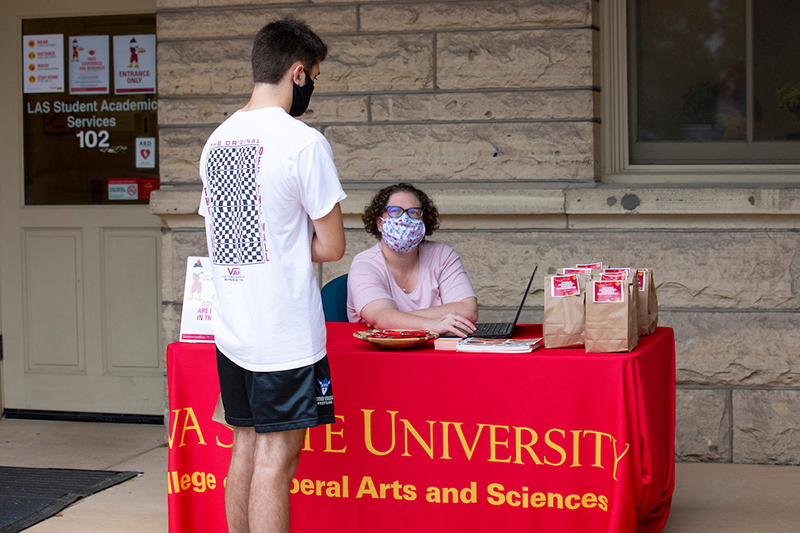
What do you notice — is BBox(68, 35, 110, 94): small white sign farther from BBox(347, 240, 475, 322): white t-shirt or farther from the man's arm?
the man's arm

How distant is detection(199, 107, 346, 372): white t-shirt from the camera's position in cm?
226

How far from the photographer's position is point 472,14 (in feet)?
14.6

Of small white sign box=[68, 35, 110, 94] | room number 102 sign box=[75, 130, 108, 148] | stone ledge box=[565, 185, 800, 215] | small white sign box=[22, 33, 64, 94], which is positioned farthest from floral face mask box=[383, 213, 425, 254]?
small white sign box=[22, 33, 64, 94]

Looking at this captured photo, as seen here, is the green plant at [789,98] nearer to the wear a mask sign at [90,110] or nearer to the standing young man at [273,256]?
the standing young man at [273,256]

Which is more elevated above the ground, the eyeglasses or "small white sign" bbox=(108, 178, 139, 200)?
"small white sign" bbox=(108, 178, 139, 200)

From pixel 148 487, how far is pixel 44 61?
295 cm

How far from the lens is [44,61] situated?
5.23 m

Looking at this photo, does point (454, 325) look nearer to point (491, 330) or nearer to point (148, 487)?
point (491, 330)

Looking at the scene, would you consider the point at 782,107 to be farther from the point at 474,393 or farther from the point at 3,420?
the point at 3,420

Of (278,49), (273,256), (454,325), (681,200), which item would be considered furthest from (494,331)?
(681,200)

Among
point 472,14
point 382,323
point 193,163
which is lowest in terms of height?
point 382,323

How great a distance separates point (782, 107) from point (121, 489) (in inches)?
159

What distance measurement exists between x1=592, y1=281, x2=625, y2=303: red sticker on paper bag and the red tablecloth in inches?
7.0

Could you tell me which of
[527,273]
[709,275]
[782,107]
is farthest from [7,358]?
[782,107]
